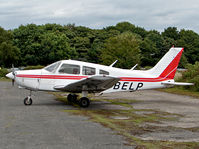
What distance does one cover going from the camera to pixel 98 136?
7.74 metres

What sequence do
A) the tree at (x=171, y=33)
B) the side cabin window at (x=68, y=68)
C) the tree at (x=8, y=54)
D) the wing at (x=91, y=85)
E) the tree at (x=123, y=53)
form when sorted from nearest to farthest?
the wing at (x=91, y=85) → the side cabin window at (x=68, y=68) → the tree at (x=123, y=53) → the tree at (x=8, y=54) → the tree at (x=171, y=33)

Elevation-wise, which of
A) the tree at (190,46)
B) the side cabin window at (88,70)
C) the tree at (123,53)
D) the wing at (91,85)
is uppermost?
the tree at (190,46)

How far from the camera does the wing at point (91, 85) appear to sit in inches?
517

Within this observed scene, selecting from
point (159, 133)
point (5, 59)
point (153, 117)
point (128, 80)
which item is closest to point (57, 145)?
point (159, 133)

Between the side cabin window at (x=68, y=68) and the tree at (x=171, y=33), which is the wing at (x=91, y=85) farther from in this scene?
the tree at (x=171, y=33)

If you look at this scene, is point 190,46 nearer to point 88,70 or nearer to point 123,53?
point 123,53

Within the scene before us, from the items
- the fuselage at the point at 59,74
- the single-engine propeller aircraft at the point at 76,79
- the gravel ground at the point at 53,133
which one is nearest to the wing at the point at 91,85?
the single-engine propeller aircraft at the point at 76,79

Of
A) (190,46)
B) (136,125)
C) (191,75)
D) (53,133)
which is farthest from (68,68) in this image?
(190,46)

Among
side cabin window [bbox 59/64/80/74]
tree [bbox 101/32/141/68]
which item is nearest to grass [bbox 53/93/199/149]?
side cabin window [bbox 59/64/80/74]

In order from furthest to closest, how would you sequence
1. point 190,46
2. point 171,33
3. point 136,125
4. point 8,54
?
point 171,33, point 190,46, point 8,54, point 136,125

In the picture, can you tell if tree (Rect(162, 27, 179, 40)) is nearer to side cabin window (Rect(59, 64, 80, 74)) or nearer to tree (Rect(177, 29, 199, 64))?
tree (Rect(177, 29, 199, 64))

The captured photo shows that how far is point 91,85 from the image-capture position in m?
14.1

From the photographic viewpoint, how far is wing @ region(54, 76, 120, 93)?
13.1 metres

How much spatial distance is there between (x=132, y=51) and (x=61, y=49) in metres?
20.3
